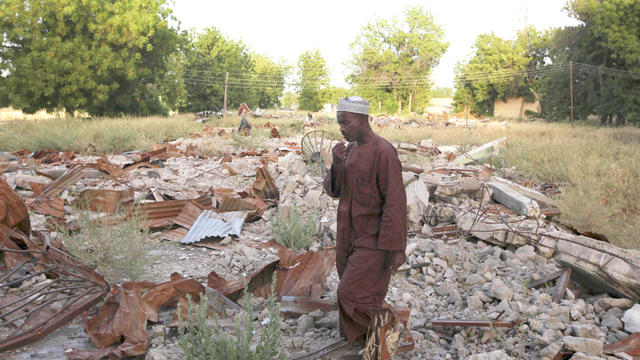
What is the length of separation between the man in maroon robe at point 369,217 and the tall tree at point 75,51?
70.0 feet

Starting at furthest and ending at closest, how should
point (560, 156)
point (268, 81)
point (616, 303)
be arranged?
point (268, 81)
point (560, 156)
point (616, 303)

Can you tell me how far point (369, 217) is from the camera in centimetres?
253

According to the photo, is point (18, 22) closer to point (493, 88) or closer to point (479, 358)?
point (479, 358)

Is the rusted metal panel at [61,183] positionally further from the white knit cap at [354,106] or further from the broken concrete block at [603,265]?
the broken concrete block at [603,265]

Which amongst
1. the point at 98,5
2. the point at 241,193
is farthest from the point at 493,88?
the point at 241,193

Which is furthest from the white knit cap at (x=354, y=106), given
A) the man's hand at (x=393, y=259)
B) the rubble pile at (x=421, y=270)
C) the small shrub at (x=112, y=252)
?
the small shrub at (x=112, y=252)

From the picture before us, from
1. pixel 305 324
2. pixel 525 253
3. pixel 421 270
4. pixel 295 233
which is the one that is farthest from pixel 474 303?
pixel 295 233

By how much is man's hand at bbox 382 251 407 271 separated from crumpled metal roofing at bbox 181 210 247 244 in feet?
9.68

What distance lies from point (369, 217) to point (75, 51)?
22152 mm

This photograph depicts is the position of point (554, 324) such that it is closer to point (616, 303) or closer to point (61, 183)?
point (616, 303)

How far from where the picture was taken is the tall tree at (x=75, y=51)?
775 inches

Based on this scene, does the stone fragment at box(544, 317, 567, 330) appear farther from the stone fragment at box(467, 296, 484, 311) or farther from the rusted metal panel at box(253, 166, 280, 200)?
the rusted metal panel at box(253, 166, 280, 200)

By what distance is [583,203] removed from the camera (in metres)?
5.95

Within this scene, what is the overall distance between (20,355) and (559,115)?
34.7m
